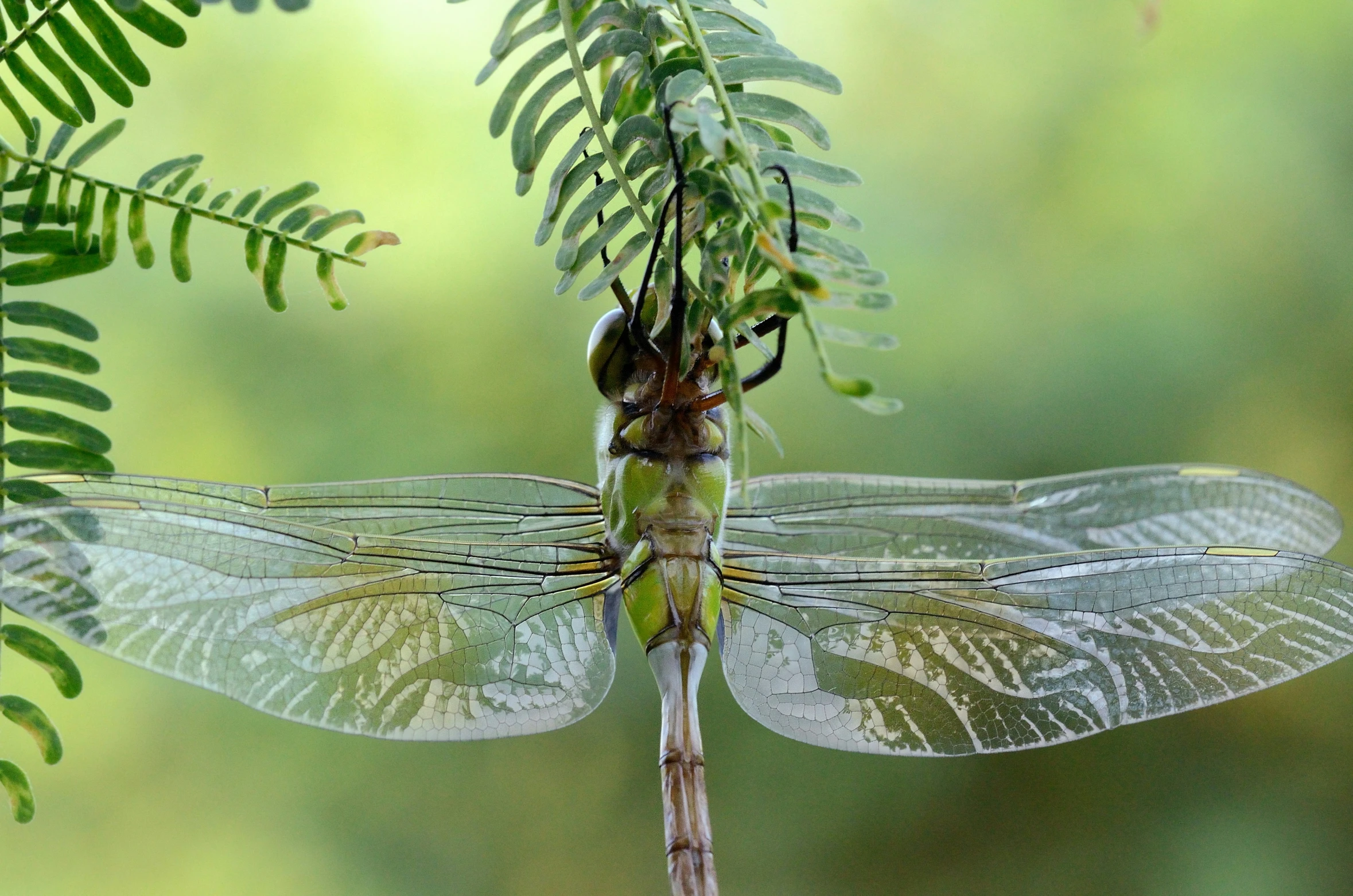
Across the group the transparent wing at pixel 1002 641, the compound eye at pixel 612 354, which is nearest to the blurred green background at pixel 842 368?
the transparent wing at pixel 1002 641

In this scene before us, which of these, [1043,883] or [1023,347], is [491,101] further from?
[1043,883]

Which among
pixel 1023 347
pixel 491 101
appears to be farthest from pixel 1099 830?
pixel 491 101

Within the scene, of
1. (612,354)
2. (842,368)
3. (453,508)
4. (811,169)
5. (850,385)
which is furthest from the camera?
(842,368)

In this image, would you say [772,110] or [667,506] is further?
[667,506]

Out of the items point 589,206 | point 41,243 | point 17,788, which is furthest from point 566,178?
point 17,788

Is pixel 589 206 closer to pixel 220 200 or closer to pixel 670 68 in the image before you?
pixel 670 68

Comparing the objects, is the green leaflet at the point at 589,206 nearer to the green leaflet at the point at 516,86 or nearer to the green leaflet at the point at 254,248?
the green leaflet at the point at 516,86

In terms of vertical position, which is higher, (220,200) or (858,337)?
(220,200)
